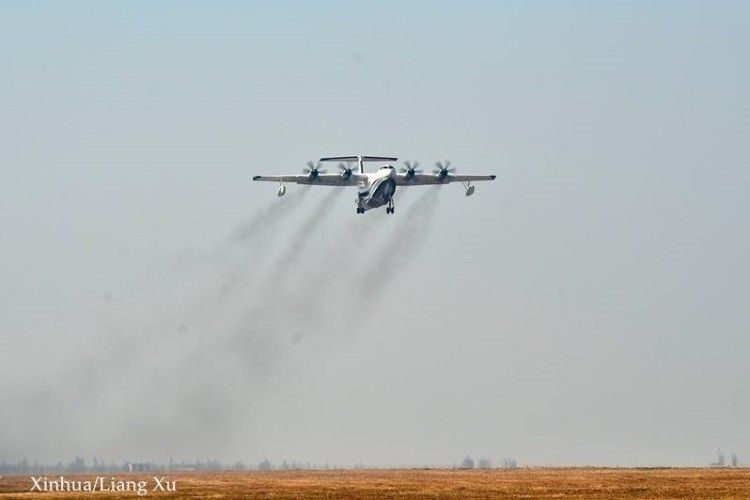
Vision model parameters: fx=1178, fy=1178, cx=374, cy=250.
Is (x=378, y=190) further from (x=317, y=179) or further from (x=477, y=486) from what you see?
(x=477, y=486)

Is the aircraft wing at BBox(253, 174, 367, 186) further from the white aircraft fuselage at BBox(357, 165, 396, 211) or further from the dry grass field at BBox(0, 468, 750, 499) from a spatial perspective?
the dry grass field at BBox(0, 468, 750, 499)

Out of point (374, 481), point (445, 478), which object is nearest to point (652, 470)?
point (445, 478)

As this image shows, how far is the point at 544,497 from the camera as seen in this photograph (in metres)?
78.8

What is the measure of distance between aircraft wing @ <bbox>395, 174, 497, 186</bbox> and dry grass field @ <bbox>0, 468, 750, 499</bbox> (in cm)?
3538

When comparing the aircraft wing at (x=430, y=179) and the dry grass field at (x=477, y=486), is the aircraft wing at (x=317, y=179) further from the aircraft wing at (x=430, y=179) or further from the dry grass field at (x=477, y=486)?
the dry grass field at (x=477, y=486)

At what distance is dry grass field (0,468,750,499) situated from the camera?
3196 inches

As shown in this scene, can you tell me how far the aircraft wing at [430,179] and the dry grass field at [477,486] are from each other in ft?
116

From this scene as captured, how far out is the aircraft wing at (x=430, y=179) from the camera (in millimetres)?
130500

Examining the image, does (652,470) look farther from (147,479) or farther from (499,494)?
Result: (147,479)

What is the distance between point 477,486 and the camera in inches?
3529

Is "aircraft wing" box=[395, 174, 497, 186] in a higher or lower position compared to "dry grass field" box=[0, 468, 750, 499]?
higher

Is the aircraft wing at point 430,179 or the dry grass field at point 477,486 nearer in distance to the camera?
the dry grass field at point 477,486

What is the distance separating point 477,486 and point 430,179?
167ft

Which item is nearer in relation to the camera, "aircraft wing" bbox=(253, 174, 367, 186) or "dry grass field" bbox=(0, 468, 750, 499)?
"dry grass field" bbox=(0, 468, 750, 499)
